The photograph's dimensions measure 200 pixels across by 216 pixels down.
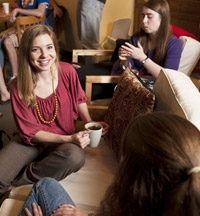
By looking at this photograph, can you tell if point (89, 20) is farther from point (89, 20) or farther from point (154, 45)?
point (154, 45)

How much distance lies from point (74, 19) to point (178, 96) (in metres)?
3.43

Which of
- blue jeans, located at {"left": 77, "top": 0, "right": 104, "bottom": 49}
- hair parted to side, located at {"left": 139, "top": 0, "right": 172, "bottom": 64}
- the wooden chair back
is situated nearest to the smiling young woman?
hair parted to side, located at {"left": 139, "top": 0, "right": 172, "bottom": 64}

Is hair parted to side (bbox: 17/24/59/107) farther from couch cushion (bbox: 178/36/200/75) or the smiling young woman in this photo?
couch cushion (bbox: 178/36/200/75)

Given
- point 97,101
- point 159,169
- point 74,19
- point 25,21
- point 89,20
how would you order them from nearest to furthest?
point 159,169
point 97,101
point 25,21
point 89,20
point 74,19

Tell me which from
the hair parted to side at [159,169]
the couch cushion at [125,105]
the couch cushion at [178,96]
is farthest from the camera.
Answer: the couch cushion at [125,105]

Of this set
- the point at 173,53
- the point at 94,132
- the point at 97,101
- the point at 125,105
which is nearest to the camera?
the point at 94,132

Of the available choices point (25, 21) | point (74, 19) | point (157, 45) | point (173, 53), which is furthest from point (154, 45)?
point (74, 19)

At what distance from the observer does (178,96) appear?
3.74ft

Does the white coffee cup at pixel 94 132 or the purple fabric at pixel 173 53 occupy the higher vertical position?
the purple fabric at pixel 173 53

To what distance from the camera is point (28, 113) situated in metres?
1.45

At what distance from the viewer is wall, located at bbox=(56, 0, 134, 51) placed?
3.47 metres

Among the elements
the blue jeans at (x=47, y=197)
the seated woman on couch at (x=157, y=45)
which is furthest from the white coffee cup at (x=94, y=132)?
the seated woman on couch at (x=157, y=45)

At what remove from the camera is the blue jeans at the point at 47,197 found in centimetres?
110

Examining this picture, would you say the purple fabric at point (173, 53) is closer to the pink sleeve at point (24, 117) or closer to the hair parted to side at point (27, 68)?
the hair parted to side at point (27, 68)
